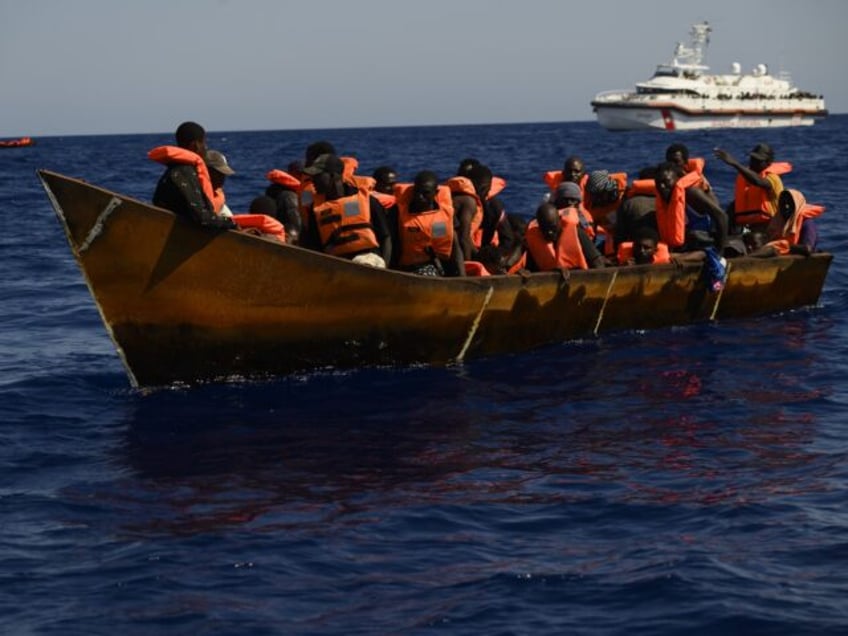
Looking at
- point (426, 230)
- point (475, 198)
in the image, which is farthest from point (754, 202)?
point (426, 230)

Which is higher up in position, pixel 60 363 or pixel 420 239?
pixel 420 239

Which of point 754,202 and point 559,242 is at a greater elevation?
point 754,202

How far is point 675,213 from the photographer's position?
1421 cm

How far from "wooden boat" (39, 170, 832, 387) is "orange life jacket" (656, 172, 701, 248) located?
3.43ft

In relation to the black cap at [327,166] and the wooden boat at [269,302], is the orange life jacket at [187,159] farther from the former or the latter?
the black cap at [327,166]

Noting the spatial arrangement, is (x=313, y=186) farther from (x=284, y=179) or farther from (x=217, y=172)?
(x=217, y=172)

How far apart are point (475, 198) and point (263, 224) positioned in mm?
2244

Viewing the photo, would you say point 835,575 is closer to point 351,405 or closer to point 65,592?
point 65,592

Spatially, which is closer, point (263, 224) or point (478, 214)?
point (263, 224)

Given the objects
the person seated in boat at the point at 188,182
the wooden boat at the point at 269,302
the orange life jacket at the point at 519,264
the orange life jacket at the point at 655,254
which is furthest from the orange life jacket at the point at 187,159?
the orange life jacket at the point at 655,254

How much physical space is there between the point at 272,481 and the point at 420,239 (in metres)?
4.19

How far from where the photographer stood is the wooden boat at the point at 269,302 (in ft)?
35.1

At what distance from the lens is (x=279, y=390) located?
11.5 metres

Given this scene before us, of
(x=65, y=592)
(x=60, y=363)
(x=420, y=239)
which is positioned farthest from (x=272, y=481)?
(x=60, y=363)
